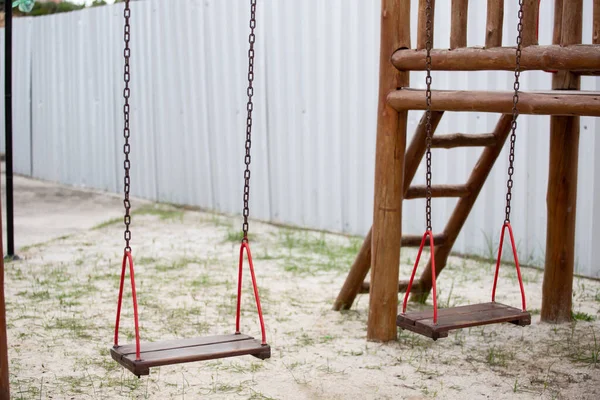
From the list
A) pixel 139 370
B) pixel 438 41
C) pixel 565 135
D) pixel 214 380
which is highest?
pixel 438 41

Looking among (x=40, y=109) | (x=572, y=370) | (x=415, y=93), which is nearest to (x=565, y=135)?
(x=415, y=93)

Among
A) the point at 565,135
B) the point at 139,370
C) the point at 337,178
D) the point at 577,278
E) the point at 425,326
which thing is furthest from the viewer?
the point at 337,178

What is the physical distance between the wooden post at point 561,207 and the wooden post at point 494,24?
0.78 metres

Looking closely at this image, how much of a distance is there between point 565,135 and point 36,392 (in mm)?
3320

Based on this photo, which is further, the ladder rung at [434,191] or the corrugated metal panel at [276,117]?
the corrugated metal panel at [276,117]

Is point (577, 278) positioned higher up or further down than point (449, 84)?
further down

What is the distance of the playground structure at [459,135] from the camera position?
4.48m

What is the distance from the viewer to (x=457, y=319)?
438cm

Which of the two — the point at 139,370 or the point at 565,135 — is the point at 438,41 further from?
the point at 139,370

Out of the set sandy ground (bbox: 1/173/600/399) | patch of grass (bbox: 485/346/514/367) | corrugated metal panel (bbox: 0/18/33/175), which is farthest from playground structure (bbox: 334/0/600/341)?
corrugated metal panel (bbox: 0/18/33/175)

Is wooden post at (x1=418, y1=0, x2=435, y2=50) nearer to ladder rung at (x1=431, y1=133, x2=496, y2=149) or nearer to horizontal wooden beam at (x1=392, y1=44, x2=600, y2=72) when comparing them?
horizontal wooden beam at (x1=392, y1=44, x2=600, y2=72)

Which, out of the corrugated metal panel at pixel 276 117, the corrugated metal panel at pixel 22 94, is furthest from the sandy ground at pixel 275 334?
the corrugated metal panel at pixel 22 94

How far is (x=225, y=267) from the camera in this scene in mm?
7461

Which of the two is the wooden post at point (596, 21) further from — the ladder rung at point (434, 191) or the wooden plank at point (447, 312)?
the wooden plank at point (447, 312)
